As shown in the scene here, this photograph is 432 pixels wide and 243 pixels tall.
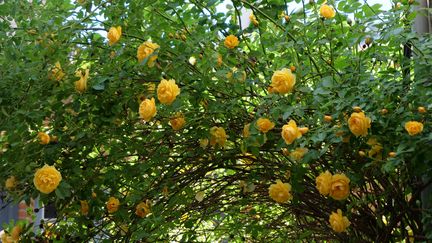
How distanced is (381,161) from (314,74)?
0.49 metres

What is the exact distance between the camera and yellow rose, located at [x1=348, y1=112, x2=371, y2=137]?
185 centimetres

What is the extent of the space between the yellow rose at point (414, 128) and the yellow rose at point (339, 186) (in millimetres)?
281

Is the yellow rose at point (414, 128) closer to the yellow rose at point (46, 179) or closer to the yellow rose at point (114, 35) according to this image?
the yellow rose at point (114, 35)

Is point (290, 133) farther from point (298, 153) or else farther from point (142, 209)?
point (142, 209)

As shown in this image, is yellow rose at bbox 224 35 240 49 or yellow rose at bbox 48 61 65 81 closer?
yellow rose at bbox 224 35 240 49

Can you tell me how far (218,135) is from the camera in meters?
2.27

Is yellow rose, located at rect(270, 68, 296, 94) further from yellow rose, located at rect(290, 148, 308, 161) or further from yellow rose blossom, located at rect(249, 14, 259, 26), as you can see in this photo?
yellow rose blossom, located at rect(249, 14, 259, 26)

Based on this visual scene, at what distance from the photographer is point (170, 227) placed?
2.75 m

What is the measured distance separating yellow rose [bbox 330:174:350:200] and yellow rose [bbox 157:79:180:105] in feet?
1.64

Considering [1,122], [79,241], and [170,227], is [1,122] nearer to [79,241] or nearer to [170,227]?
[79,241]

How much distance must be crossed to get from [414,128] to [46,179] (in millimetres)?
1083

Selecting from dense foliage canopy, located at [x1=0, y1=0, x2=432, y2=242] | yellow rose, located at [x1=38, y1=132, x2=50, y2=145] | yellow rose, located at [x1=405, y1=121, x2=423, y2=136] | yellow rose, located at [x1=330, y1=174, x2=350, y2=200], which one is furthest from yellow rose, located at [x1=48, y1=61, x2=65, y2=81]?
yellow rose, located at [x1=405, y1=121, x2=423, y2=136]

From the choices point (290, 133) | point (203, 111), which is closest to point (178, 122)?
point (203, 111)

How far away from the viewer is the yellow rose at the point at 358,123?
1.85 meters
